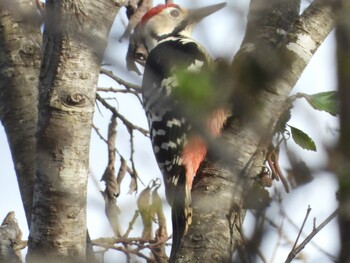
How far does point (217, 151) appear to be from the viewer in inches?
46.6

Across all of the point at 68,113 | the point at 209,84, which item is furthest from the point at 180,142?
the point at 209,84

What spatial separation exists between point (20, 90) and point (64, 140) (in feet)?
2.45

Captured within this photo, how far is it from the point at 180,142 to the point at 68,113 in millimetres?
2205

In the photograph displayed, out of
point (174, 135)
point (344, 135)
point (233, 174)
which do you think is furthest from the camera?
point (174, 135)

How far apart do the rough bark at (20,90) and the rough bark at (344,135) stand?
6.34 feet

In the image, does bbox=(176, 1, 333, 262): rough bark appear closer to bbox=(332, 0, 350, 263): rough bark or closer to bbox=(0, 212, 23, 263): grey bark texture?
bbox=(0, 212, 23, 263): grey bark texture

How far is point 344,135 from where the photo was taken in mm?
977

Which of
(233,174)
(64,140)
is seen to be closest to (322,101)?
(233,174)

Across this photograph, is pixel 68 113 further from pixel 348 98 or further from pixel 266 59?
pixel 348 98

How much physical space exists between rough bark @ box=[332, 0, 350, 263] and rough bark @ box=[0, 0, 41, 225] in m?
1.93

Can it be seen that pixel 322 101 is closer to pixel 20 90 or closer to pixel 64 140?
pixel 64 140

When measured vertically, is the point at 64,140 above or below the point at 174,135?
below

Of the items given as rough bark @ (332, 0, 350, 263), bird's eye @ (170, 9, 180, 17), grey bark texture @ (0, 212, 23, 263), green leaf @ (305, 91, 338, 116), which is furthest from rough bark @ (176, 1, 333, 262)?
bird's eye @ (170, 9, 180, 17)

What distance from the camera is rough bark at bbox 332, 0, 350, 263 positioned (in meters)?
0.96
